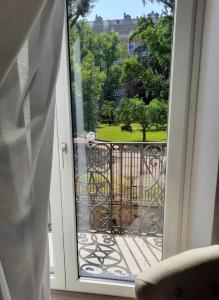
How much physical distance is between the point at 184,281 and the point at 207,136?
0.60m

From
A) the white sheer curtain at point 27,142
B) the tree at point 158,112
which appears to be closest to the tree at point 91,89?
the tree at point 158,112

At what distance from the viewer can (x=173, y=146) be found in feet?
4.51

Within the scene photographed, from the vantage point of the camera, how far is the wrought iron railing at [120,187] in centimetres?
147

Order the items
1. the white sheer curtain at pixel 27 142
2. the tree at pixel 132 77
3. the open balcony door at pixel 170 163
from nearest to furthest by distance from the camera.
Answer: the white sheer curtain at pixel 27 142, the open balcony door at pixel 170 163, the tree at pixel 132 77

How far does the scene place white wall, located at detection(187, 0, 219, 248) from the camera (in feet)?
3.62

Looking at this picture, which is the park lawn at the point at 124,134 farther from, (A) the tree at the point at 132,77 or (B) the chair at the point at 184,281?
(B) the chair at the point at 184,281

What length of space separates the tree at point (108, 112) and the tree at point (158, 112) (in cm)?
18

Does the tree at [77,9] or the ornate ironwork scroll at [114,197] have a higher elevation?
the tree at [77,9]

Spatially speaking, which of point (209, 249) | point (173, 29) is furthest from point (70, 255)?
point (173, 29)

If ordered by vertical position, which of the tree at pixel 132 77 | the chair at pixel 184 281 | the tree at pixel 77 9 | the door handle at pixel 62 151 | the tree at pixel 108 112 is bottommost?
the chair at pixel 184 281

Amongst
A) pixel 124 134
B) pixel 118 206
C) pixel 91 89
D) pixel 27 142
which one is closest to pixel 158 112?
pixel 124 134

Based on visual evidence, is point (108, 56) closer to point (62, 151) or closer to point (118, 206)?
point (62, 151)

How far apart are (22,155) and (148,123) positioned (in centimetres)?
72

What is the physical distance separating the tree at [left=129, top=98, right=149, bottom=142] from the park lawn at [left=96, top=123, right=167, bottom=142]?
30 mm
